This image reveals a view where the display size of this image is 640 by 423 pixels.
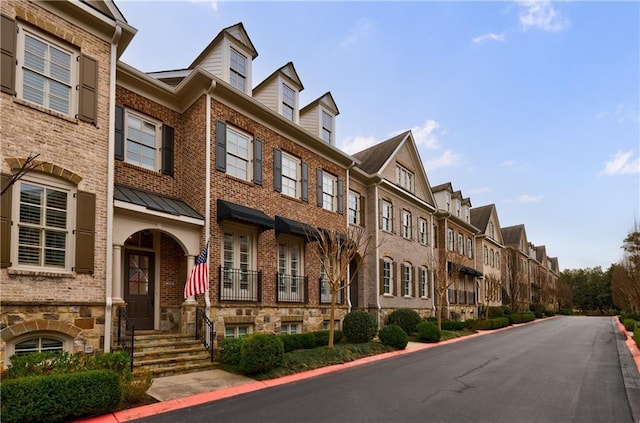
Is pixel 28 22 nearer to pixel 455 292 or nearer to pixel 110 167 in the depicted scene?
pixel 110 167

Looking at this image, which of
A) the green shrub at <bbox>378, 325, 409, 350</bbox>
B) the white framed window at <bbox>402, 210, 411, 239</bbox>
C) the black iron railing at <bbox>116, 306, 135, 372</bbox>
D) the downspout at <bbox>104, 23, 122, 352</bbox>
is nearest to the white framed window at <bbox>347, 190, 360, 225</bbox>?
the white framed window at <bbox>402, 210, 411, 239</bbox>

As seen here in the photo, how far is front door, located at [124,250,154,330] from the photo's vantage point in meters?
12.5

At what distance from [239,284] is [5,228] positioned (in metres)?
6.82

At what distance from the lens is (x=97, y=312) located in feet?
32.2

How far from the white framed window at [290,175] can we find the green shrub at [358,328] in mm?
5005

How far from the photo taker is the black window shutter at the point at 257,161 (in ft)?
48.8

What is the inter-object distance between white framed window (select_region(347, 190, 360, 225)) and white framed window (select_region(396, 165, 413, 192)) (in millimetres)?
3829

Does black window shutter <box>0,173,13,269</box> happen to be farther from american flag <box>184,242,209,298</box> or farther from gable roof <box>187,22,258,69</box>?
gable roof <box>187,22,258,69</box>

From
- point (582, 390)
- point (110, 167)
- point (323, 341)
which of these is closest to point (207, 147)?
point (110, 167)

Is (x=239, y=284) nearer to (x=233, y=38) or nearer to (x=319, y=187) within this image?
(x=319, y=187)

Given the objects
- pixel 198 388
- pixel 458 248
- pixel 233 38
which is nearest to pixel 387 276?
pixel 458 248

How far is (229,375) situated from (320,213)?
28.4 feet

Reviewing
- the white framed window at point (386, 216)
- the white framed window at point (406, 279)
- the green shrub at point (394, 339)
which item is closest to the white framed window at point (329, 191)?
the white framed window at point (386, 216)

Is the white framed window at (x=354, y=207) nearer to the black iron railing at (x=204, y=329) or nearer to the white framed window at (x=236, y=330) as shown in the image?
the white framed window at (x=236, y=330)
